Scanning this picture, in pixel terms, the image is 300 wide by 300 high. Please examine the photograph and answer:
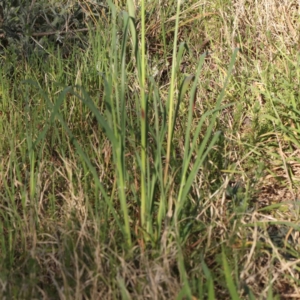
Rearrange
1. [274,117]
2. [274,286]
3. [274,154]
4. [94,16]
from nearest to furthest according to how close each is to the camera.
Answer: [274,286] < [274,154] < [274,117] < [94,16]

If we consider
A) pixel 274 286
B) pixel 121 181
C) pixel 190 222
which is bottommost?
pixel 274 286

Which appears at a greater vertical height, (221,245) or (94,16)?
(94,16)

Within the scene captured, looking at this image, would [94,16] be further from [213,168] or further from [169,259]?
[169,259]

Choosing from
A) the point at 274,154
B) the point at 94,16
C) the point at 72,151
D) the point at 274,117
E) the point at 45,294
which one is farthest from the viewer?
the point at 94,16

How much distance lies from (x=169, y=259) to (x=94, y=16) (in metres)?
2.00

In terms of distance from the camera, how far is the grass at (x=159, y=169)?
1.91m

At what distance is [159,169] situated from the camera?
1.98 meters

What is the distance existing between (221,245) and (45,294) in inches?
22.9

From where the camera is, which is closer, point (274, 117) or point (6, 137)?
point (6, 137)

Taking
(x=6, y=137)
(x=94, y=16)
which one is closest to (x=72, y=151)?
(x=6, y=137)

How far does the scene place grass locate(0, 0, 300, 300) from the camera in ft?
6.27

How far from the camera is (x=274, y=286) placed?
1.98 m

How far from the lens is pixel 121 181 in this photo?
1.92 meters

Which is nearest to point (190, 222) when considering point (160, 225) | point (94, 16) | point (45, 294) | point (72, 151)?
point (160, 225)
